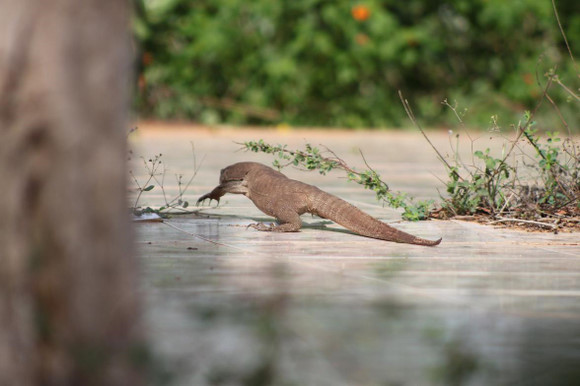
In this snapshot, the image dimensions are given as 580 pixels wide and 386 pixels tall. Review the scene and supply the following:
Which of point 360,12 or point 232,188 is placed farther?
point 360,12

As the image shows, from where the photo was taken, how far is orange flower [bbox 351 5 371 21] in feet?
60.2

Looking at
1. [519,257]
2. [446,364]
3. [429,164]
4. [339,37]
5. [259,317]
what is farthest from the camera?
[339,37]

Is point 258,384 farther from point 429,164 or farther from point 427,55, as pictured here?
point 427,55

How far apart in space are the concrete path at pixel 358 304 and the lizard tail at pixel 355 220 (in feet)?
0.21

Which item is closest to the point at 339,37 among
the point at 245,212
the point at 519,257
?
the point at 245,212

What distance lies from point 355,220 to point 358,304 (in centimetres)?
214

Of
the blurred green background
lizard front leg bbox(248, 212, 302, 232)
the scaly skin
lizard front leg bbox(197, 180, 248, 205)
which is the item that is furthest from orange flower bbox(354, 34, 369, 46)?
lizard front leg bbox(248, 212, 302, 232)

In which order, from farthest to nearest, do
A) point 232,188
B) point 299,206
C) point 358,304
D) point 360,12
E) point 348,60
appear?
point 348,60
point 360,12
point 232,188
point 299,206
point 358,304

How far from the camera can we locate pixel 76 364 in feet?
7.69

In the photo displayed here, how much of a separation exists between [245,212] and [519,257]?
8.59 ft

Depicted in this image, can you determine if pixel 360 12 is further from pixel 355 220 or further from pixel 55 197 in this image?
pixel 55 197

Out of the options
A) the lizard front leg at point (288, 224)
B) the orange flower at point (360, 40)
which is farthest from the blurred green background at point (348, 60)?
the lizard front leg at point (288, 224)

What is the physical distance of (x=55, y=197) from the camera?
2354 millimetres

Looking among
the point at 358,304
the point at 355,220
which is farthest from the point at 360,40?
the point at 358,304
